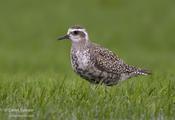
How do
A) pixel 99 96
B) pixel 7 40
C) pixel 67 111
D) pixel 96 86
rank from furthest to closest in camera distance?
pixel 7 40, pixel 96 86, pixel 99 96, pixel 67 111

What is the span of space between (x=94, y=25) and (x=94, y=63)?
17073mm

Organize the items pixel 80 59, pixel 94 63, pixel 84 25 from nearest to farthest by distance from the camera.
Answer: pixel 80 59, pixel 94 63, pixel 84 25

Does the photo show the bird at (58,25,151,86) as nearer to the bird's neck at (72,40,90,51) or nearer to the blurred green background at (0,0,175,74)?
the bird's neck at (72,40,90,51)

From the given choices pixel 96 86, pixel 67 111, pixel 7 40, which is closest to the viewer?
pixel 67 111

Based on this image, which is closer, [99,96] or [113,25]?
[99,96]

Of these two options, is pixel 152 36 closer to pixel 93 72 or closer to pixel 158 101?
pixel 93 72

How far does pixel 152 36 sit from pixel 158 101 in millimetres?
18594

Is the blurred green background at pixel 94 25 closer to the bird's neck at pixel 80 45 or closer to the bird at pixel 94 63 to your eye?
the bird at pixel 94 63

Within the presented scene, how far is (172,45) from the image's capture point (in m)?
27.9

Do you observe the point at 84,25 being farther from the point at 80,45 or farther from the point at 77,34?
the point at 80,45

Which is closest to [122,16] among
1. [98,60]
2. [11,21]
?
[11,21]

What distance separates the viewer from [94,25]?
95.2 ft

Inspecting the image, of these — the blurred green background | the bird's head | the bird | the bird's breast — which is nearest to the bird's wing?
the bird

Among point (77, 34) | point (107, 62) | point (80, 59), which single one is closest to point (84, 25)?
point (77, 34)
